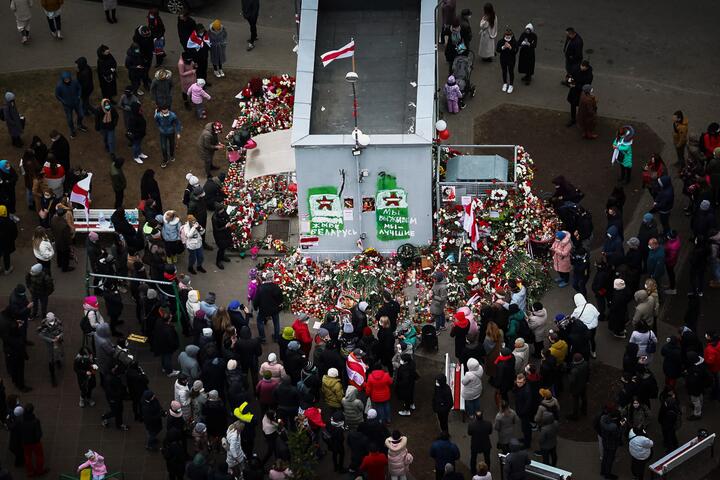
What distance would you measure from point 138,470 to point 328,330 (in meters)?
4.16

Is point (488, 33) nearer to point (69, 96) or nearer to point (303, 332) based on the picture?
point (69, 96)

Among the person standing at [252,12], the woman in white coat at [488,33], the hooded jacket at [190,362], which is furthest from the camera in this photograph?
the person standing at [252,12]

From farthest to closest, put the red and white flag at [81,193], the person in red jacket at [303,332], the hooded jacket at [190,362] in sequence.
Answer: the red and white flag at [81,193] → the person in red jacket at [303,332] → the hooded jacket at [190,362]

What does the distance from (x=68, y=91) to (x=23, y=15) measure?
13.6ft

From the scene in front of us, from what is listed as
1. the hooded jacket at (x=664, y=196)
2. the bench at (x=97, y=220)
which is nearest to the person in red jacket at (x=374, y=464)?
the bench at (x=97, y=220)

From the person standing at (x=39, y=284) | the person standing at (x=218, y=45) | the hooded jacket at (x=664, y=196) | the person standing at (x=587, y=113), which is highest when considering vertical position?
the person standing at (x=218, y=45)

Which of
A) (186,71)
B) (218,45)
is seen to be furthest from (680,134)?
(186,71)

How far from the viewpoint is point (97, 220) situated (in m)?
29.8

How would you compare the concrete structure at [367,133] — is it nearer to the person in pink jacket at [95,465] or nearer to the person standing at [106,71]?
the person standing at [106,71]

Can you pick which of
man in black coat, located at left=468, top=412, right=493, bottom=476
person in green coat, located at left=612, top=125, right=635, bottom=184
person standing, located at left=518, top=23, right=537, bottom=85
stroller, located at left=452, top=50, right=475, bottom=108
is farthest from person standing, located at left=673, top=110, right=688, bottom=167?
man in black coat, located at left=468, top=412, right=493, bottom=476

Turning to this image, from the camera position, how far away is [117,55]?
35062mm

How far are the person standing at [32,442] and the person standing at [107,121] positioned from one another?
856 centimetres

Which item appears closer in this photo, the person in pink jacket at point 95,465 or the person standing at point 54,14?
the person in pink jacket at point 95,465

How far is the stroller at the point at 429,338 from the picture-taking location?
26.9 m
